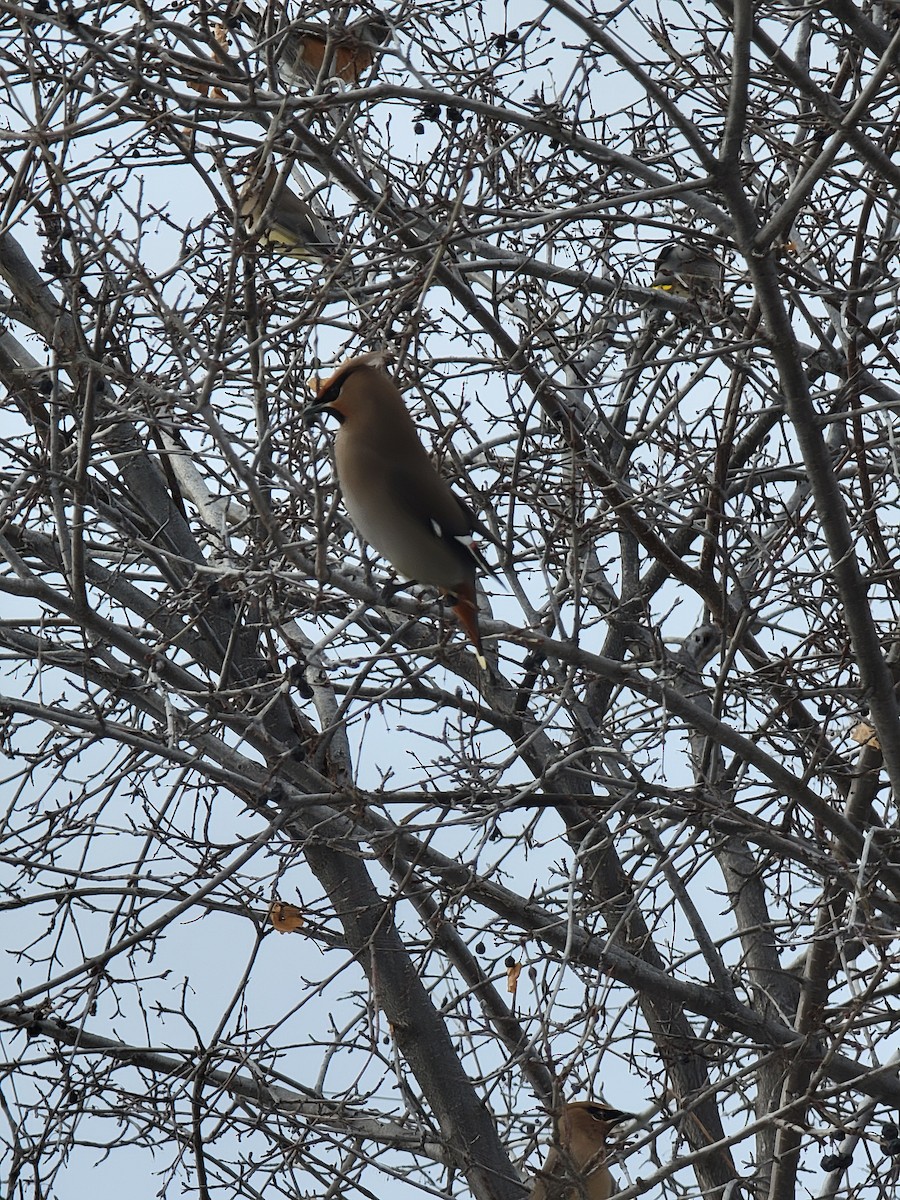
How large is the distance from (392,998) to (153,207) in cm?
303

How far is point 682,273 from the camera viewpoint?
671 centimetres

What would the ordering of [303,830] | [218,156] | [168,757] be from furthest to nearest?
1. [303,830]
2. [168,757]
3. [218,156]

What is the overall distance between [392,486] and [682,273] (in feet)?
9.09

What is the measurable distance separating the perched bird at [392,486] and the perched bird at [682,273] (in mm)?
2453

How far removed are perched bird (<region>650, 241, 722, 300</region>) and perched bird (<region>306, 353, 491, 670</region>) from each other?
8.05 ft

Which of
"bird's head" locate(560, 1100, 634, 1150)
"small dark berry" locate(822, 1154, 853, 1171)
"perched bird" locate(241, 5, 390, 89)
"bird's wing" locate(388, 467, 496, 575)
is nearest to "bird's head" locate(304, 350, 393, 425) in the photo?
"bird's wing" locate(388, 467, 496, 575)

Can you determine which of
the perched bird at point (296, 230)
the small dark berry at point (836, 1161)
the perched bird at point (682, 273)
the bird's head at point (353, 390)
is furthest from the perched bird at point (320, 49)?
the small dark berry at point (836, 1161)

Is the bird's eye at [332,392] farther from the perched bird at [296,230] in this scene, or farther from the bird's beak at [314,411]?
the perched bird at [296,230]

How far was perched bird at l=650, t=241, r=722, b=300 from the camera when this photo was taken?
659 centimetres

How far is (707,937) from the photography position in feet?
16.4

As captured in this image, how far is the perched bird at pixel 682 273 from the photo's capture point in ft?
21.6

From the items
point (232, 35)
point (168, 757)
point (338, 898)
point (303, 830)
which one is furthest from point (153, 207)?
point (338, 898)

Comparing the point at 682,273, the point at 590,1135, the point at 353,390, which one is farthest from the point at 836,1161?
the point at 682,273

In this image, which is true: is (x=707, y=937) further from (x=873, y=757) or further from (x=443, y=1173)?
(x=443, y=1173)
